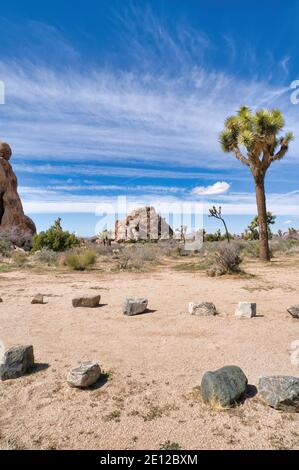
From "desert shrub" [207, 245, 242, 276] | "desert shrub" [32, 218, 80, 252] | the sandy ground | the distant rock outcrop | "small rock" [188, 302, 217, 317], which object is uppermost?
the distant rock outcrop

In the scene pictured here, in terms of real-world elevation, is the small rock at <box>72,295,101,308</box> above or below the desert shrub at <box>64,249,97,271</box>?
below

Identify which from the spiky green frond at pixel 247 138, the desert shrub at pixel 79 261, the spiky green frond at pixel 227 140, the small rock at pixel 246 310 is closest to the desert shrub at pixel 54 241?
the desert shrub at pixel 79 261

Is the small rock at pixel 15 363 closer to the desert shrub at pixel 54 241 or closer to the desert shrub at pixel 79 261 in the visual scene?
the desert shrub at pixel 79 261

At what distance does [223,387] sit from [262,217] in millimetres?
15814

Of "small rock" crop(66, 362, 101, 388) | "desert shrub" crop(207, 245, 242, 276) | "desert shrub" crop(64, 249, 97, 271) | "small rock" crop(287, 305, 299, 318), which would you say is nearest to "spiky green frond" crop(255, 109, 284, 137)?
"desert shrub" crop(207, 245, 242, 276)

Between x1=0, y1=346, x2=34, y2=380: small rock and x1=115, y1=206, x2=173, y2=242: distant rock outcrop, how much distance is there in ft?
188

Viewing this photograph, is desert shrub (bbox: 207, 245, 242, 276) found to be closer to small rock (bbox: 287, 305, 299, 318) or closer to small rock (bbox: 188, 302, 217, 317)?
small rock (bbox: 188, 302, 217, 317)

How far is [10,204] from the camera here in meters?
35.8

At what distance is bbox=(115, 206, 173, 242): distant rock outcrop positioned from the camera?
63344 mm

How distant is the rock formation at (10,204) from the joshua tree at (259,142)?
75.4 feet

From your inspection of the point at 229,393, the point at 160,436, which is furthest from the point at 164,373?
the point at 160,436

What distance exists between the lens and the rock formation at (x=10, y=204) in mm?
34656

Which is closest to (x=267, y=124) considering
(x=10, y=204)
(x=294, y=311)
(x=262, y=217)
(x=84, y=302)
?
(x=262, y=217)
